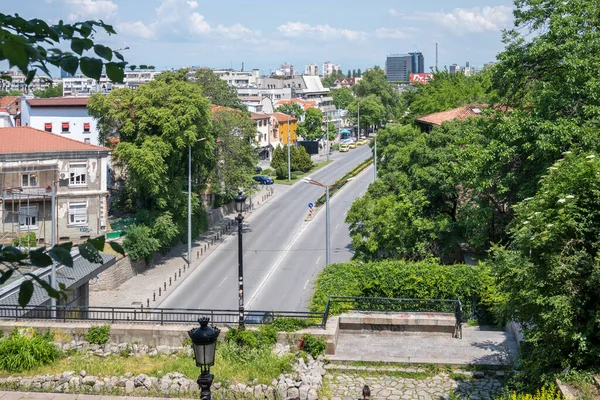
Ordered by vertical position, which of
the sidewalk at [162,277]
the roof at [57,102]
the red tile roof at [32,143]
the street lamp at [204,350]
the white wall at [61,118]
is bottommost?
the sidewalk at [162,277]

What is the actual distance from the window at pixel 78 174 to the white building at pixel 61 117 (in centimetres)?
2109

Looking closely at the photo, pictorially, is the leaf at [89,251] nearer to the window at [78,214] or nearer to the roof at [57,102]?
the window at [78,214]

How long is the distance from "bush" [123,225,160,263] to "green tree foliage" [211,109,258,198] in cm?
943

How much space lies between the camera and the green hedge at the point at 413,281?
21.8 metres

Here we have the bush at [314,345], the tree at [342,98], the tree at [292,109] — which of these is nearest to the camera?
the bush at [314,345]

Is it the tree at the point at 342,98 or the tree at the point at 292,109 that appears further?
the tree at the point at 342,98

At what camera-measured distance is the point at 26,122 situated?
200 ft

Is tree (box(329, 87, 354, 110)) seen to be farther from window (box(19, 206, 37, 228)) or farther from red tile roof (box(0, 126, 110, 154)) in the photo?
window (box(19, 206, 37, 228))

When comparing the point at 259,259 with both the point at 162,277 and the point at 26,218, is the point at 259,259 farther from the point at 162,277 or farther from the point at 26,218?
the point at 26,218

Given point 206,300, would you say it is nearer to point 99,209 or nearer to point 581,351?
point 99,209

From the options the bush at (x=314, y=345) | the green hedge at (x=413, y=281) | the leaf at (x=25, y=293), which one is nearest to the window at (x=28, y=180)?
the green hedge at (x=413, y=281)

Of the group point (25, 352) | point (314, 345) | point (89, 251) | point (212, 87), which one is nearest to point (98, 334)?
point (25, 352)

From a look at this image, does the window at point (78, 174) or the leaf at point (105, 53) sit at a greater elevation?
the leaf at point (105, 53)

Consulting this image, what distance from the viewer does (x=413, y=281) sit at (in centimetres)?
2219
